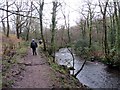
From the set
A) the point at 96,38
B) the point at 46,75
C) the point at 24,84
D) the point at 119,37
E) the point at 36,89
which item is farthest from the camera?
the point at 96,38

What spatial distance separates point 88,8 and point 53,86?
36374mm

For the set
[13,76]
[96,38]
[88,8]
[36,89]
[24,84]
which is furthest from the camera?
[96,38]

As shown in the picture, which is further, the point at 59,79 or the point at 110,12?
the point at 110,12

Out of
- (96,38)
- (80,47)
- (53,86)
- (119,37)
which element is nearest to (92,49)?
(80,47)

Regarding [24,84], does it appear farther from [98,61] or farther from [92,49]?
[92,49]

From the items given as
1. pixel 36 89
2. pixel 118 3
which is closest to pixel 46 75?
pixel 36 89

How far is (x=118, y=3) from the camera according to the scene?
2856 centimetres

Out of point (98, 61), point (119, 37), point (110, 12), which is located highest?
point (110, 12)

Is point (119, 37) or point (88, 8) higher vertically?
point (88, 8)

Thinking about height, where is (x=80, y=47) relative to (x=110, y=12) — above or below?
below

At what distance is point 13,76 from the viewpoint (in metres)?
13.1

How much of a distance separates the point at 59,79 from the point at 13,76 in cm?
280

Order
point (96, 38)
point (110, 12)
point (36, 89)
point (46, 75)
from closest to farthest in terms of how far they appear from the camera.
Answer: point (36, 89) → point (46, 75) → point (110, 12) → point (96, 38)

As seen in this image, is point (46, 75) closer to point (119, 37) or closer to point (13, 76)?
point (13, 76)
